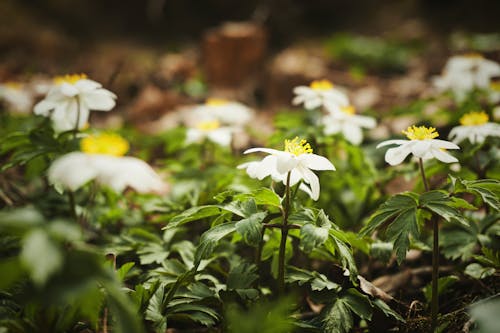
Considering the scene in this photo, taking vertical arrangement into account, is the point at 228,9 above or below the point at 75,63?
above

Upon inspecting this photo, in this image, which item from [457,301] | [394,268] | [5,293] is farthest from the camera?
[394,268]

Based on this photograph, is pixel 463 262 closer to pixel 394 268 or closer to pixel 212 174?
pixel 394 268

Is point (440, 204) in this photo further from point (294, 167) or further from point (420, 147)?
point (294, 167)

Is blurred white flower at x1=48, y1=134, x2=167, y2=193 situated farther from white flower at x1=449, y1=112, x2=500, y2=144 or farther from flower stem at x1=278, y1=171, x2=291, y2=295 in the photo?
white flower at x1=449, y1=112, x2=500, y2=144

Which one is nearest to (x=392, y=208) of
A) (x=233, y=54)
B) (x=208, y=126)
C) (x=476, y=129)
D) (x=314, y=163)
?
(x=314, y=163)

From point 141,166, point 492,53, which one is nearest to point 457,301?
point 141,166

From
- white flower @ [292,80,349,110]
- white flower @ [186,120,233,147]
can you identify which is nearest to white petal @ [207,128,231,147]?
white flower @ [186,120,233,147]

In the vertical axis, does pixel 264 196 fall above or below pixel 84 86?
below
